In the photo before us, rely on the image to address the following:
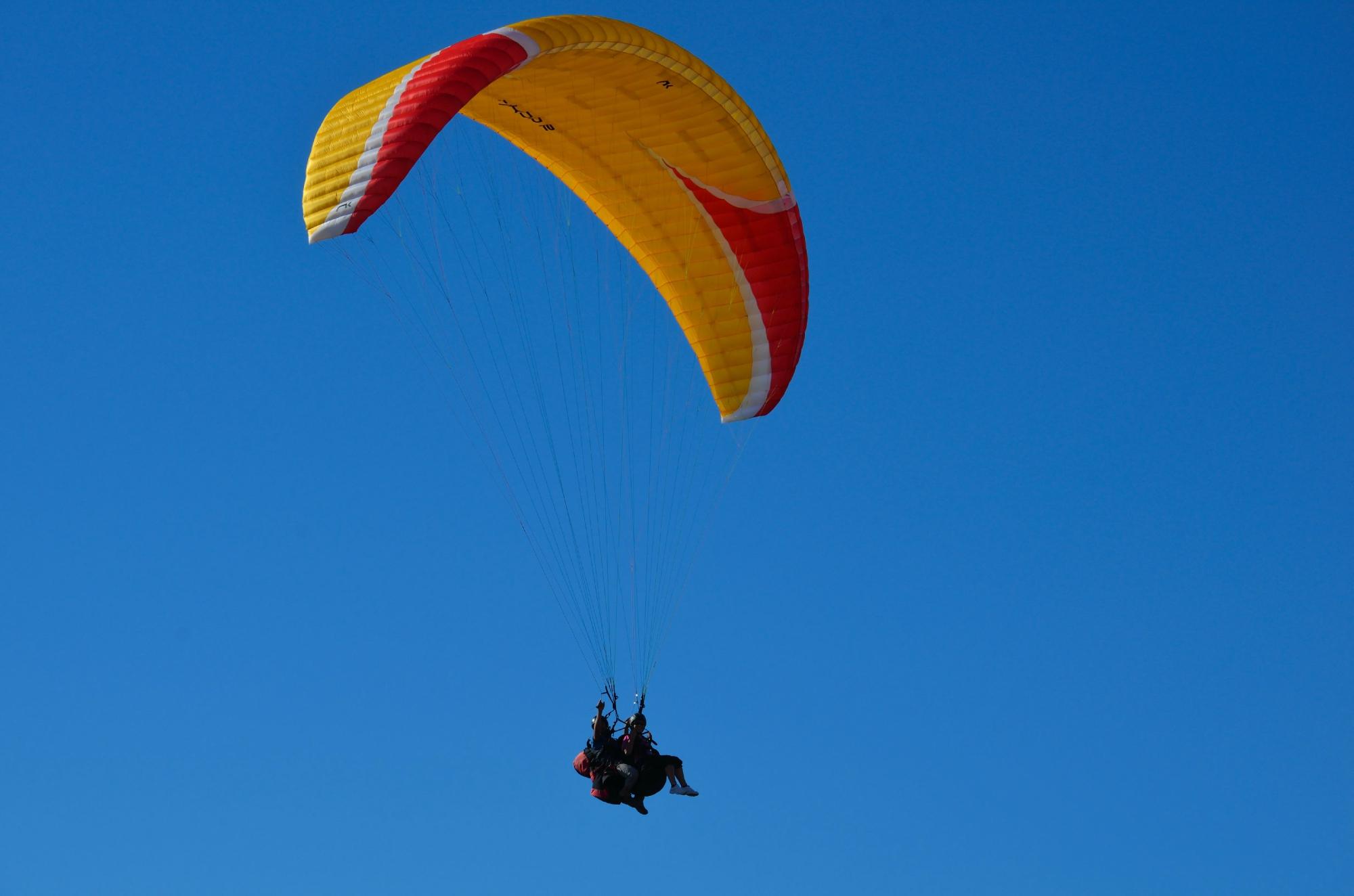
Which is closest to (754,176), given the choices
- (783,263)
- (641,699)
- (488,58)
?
(783,263)

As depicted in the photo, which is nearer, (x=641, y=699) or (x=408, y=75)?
(x=408, y=75)

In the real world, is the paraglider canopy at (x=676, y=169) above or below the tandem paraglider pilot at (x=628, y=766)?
above

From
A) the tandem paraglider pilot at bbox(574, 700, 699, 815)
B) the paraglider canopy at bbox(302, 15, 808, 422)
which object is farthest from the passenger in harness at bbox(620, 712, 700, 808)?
the paraglider canopy at bbox(302, 15, 808, 422)

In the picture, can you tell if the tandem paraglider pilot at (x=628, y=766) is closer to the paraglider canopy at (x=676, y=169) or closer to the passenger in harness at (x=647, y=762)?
the passenger in harness at (x=647, y=762)

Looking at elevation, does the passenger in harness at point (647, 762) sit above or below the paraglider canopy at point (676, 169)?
below

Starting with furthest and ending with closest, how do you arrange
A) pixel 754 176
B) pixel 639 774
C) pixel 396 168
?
1. pixel 754 176
2. pixel 639 774
3. pixel 396 168

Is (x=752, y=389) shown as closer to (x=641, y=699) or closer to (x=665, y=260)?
(x=665, y=260)

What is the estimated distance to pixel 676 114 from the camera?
21062 mm

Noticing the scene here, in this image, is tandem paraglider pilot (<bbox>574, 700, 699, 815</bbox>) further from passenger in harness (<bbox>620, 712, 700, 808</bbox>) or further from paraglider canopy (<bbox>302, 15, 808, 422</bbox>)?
paraglider canopy (<bbox>302, 15, 808, 422</bbox>)

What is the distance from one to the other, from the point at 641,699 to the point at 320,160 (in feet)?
17.9

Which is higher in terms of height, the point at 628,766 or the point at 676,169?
the point at 676,169

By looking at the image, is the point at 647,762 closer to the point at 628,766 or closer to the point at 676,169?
the point at 628,766

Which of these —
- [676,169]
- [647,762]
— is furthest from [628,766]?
[676,169]

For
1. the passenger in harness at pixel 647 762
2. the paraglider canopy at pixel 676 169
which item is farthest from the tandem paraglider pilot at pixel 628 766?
the paraglider canopy at pixel 676 169
